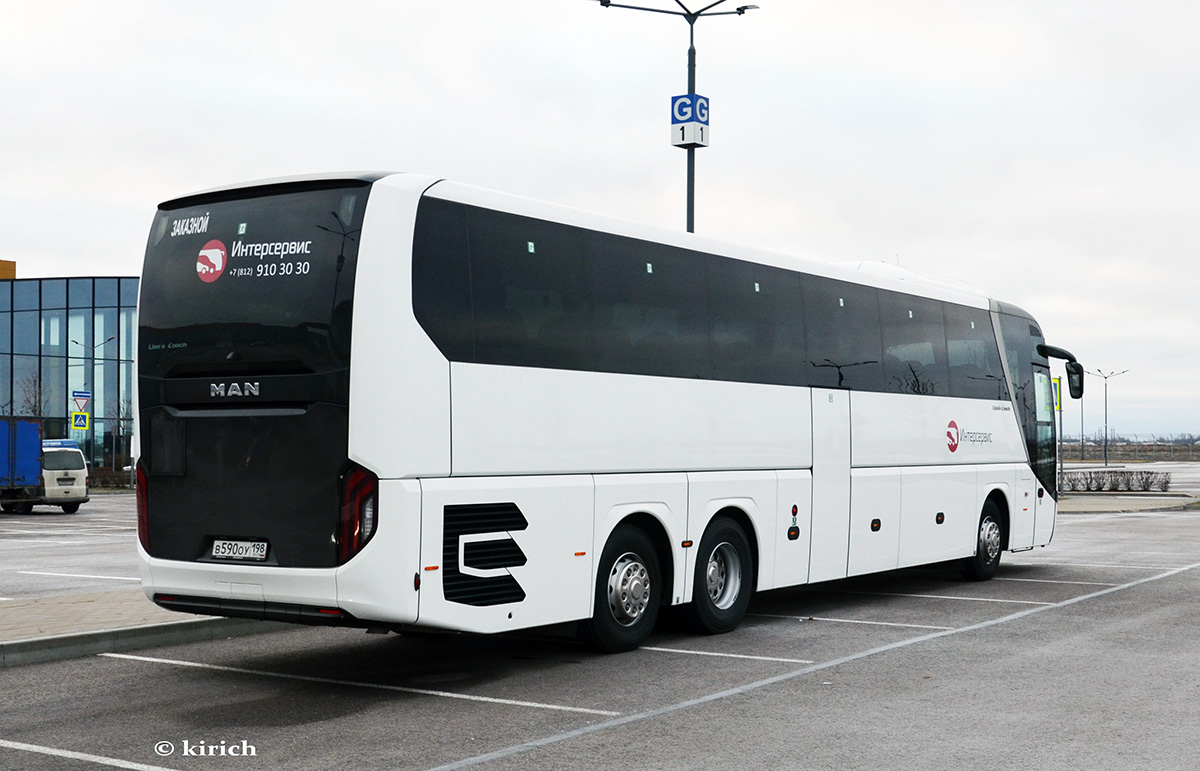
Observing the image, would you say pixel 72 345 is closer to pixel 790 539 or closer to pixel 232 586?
pixel 790 539

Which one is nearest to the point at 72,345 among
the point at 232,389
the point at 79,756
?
the point at 232,389

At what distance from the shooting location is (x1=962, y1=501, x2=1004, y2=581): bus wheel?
639 inches

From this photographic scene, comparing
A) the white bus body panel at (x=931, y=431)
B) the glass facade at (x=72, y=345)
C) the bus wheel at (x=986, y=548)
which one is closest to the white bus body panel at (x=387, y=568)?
the white bus body panel at (x=931, y=431)

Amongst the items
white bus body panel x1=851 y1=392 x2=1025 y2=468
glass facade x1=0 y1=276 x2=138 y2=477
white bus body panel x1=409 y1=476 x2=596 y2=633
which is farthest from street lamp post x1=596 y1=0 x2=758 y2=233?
glass facade x1=0 y1=276 x2=138 y2=477

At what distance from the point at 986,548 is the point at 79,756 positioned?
483 inches

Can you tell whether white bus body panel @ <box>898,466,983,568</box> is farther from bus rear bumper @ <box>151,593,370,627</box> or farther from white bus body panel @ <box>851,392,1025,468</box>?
bus rear bumper @ <box>151,593,370,627</box>

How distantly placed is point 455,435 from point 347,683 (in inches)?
81.4

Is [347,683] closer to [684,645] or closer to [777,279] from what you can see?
[684,645]

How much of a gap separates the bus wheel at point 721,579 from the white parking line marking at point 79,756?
17.9ft

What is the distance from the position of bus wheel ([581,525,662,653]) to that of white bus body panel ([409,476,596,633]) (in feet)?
0.89

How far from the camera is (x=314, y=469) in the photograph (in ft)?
27.5

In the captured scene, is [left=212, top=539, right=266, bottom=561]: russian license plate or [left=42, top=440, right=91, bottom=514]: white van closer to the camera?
[left=212, top=539, right=266, bottom=561]: russian license plate

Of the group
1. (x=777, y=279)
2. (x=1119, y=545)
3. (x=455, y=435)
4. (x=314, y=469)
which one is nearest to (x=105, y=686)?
(x=314, y=469)

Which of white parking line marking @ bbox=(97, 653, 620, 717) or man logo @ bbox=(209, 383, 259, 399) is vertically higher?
man logo @ bbox=(209, 383, 259, 399)
